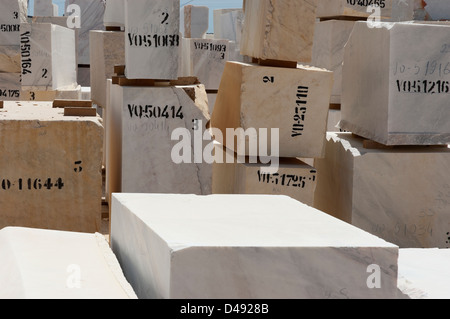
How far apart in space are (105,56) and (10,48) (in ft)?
4.13

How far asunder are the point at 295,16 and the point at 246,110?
620 mm

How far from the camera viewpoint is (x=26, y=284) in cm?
164

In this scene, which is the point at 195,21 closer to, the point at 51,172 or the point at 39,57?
the point at 39,57

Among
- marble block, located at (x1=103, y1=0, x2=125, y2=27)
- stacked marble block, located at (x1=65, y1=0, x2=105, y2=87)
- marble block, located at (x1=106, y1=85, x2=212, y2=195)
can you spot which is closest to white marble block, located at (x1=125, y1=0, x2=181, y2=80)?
marble block, located at (x1=106, y1=85, x2=212, y2=195)

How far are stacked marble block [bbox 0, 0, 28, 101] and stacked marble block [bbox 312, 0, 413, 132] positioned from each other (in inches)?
117

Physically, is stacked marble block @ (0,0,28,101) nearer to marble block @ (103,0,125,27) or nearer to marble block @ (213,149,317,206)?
marble block @ (103,0,125,27)

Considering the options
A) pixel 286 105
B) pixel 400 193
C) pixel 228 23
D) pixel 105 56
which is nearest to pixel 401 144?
pixel 400 193

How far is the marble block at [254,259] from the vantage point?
1607mm

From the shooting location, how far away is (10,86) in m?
7.08

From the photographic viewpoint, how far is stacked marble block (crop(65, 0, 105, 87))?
10.1 m

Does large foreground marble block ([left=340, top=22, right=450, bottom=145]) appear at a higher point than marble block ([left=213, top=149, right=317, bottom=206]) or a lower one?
higher

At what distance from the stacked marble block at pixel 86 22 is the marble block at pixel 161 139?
255 inches
